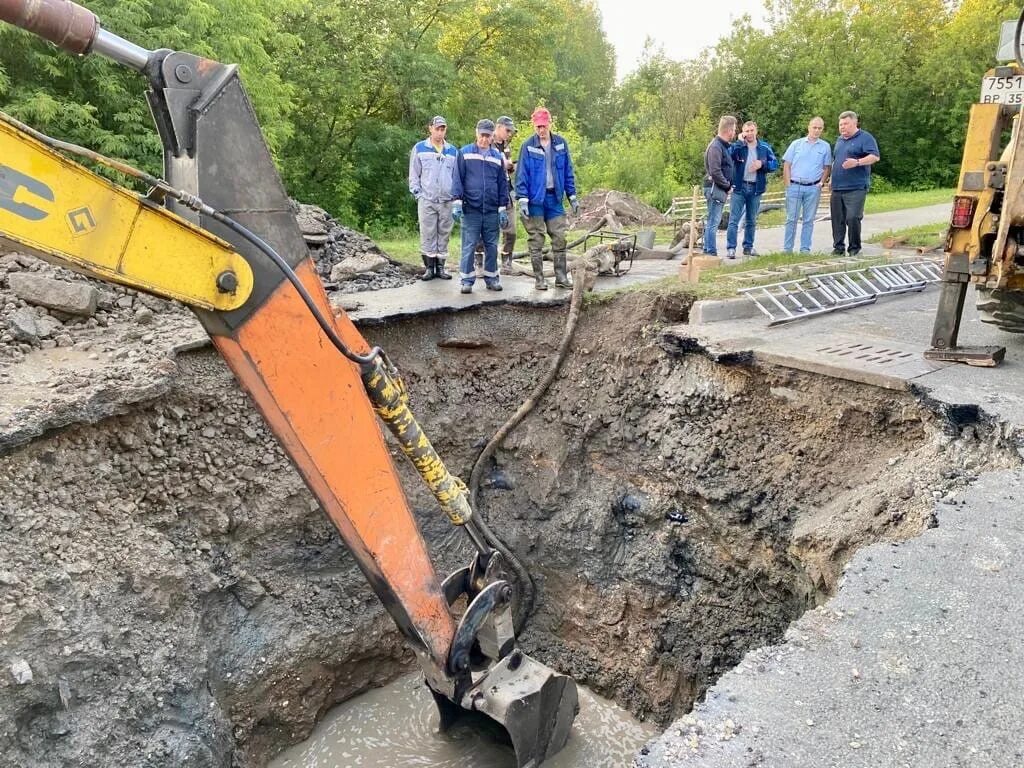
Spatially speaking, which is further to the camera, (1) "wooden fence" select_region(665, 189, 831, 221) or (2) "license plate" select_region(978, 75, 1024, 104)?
(1) "wooden fence" select_region(665, 189, 831, 221)

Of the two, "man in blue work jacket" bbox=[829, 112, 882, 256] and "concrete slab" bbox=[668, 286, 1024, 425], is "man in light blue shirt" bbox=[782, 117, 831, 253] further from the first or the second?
"concrete slab" bbox=[668, 286, 1024, 425]

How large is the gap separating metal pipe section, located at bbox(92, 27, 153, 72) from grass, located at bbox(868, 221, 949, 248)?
10.2 m

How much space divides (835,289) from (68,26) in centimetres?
663

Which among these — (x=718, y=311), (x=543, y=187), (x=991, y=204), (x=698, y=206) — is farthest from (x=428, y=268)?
(x=698, y=206)

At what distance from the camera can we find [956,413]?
4.05 m

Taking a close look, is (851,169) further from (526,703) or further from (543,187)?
(526,703)

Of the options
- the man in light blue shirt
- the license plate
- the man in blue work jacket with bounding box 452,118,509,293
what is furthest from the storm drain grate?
the man in light blue shirt

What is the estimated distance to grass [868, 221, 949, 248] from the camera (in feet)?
32.8

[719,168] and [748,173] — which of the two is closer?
[719,168]

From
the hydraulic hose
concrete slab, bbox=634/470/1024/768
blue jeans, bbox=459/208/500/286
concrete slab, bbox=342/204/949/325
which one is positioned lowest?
concrete slab, bbox=634/470/1024/768

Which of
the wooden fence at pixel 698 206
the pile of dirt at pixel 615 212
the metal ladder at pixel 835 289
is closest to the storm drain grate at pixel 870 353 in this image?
the metal ladder at pixel 835 289

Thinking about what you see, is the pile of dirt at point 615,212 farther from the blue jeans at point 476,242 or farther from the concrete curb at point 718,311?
the concrete curb at point 718,311

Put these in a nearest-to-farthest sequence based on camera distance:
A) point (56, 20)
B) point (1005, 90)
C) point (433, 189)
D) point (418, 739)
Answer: point (56, 20)
point (1005, 90)
point (418, 739)
point (433, 189)

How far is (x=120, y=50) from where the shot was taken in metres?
2.15
